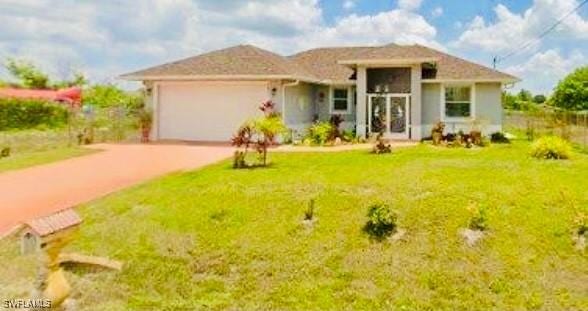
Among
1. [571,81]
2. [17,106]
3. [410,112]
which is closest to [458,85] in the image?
[410,112]

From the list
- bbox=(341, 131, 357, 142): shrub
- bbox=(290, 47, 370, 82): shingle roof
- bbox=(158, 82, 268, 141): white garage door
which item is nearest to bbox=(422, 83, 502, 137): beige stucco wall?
bbox=(341, 131, 357, 142): shrub

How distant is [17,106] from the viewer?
35219 mm

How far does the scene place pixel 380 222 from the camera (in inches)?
507

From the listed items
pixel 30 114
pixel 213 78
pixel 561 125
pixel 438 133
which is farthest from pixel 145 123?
pixel 561 125

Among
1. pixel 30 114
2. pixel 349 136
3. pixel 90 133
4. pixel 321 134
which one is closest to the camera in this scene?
pixel 321 134

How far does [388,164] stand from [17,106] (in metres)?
24.5

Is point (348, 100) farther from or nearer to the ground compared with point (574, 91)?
nearer to the ground

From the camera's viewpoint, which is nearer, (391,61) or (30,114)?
(391,61)

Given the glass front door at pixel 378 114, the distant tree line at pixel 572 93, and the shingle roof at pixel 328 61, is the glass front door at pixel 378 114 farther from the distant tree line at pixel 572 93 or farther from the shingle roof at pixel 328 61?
the distant tree line at pixel 572 93

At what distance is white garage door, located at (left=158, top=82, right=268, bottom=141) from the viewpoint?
27.9 m

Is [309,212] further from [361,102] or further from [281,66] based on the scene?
[361,102]

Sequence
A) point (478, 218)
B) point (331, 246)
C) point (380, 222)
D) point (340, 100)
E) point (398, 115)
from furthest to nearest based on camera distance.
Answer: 1. point (340, 100)
2. point (398, 115)
3. point (478, 218)
4. point (380, 222)
5. point (331, 246)

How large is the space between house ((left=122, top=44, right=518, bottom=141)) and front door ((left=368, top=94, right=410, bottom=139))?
5cm

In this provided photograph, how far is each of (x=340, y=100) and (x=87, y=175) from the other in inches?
626
